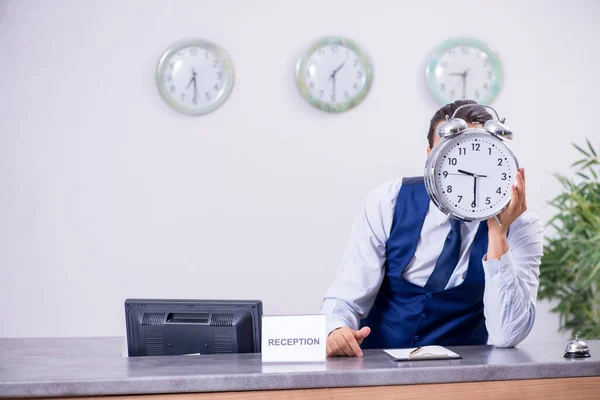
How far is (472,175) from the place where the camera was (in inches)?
73.8

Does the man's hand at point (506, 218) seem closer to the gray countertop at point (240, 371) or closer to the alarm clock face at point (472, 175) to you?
the alarm clock face at point (472, 175)

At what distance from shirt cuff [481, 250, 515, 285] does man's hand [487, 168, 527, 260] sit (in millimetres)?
12

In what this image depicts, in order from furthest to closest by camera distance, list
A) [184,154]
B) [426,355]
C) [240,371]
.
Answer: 1. [184,154]
2. [426,355]
3. [240,371]

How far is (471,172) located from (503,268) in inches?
11.5

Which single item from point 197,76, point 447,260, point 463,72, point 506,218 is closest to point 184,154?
point 197,76

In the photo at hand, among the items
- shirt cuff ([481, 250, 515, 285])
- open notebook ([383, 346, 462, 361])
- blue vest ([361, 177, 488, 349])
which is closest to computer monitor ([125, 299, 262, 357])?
open notebook ([383, 346, 462, 361])

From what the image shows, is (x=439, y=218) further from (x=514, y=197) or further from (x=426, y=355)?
(x=426, y=355)

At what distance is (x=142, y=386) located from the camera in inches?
60.2

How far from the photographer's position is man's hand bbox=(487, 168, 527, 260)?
1.86 metres

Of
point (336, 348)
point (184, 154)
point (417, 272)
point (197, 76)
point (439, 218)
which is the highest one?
point (197, 76)

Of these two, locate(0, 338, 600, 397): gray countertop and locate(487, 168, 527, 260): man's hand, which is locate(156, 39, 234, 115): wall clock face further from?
locate(487, 168, 527, 260): man's hand

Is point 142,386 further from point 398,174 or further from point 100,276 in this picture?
point 398,174

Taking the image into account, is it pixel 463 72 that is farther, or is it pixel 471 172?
pixel 463 72

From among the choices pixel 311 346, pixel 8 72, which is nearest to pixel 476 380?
pixel 311 346
